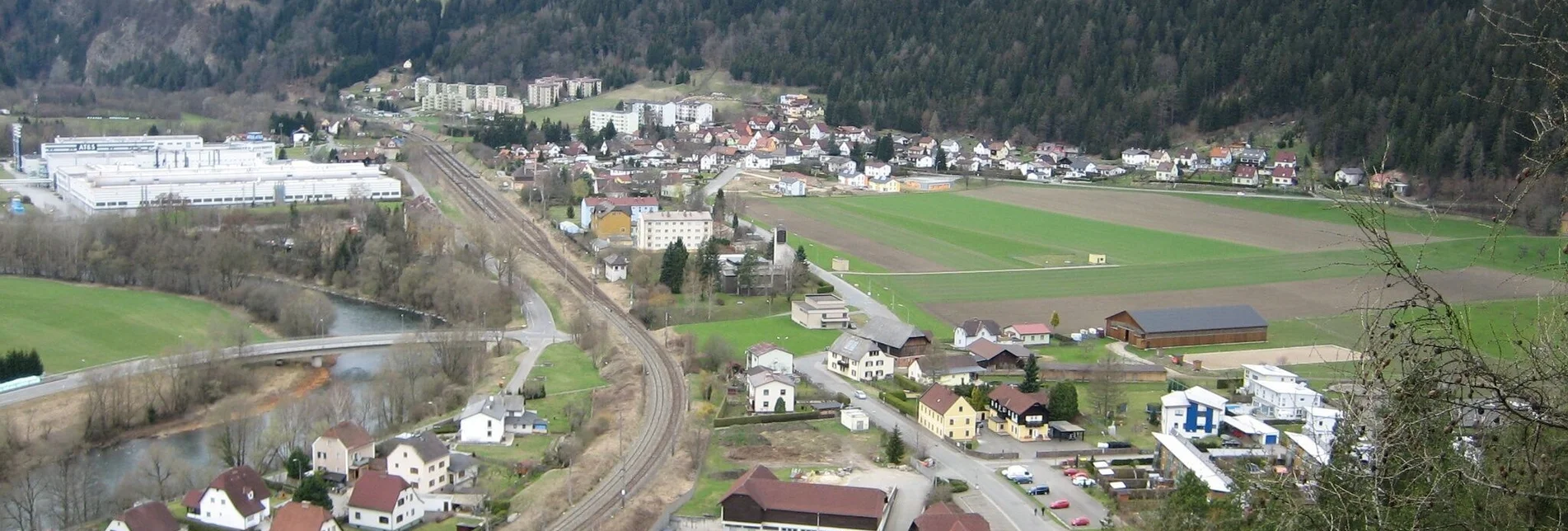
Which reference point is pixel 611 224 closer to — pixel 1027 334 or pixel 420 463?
pixel 1027 334

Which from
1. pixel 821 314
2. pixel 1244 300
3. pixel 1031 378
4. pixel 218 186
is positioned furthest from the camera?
pixel 218 186

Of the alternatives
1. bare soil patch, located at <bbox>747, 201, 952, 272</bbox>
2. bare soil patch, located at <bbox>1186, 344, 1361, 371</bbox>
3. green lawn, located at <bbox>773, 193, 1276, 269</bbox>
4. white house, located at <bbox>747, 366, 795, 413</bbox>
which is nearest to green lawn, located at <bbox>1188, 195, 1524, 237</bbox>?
green lawn, located at <bbox>773, 193, 1276, 269</bbox>

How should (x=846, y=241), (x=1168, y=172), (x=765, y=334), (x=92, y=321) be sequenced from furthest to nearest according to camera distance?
(x=1168, y=172)
(x=846, y=241)
(x=92, y=321)
(x=765, y=334)

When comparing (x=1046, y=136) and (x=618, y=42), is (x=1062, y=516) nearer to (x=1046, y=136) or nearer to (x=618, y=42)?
(x=1046, y=136)

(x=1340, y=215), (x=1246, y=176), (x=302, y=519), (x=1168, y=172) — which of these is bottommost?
(x=302, y=519)

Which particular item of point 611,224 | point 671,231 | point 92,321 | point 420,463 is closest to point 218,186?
point 611,224

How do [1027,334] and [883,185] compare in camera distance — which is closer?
[1027,334]

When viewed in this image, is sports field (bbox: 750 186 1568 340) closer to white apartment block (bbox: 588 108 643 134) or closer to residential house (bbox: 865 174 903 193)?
residential house (bbox: 865 174 903 193)

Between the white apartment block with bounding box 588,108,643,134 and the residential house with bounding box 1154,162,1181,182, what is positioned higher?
the white apartment block with bounding box 588,108,643,134
